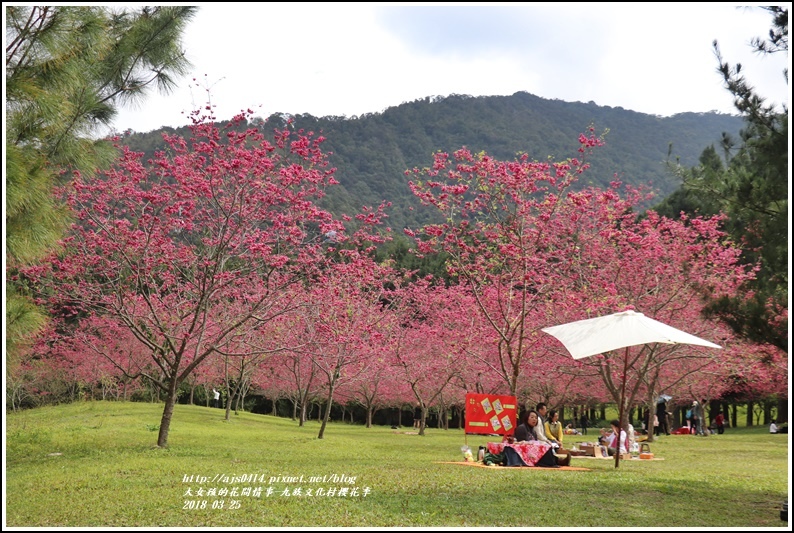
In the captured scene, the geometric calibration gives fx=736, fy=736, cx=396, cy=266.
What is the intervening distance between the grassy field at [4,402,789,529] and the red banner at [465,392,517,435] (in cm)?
108

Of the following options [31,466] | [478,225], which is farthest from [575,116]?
[31,466]

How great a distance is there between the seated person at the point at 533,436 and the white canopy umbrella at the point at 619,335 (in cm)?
158

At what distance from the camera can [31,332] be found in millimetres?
7199

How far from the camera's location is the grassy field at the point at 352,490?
22.6ft

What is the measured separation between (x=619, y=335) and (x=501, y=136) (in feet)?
278

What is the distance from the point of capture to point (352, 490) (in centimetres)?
834

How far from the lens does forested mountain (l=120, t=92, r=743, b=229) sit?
72.0m

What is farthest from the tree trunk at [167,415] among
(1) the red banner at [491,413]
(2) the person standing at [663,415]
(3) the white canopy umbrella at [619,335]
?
(2) the person standing at [663,415]

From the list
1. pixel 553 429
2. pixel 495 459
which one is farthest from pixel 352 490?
pixel 553 429

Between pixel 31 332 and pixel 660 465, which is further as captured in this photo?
pixel 660 465

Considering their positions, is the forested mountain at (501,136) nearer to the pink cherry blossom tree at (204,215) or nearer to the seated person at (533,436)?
the pink cherry blossom tree at (204,215)

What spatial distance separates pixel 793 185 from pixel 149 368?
3054cm

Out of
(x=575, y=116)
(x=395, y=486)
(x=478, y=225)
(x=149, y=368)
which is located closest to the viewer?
(x=395, y=486)

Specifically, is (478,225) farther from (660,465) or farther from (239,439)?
(239,439)
